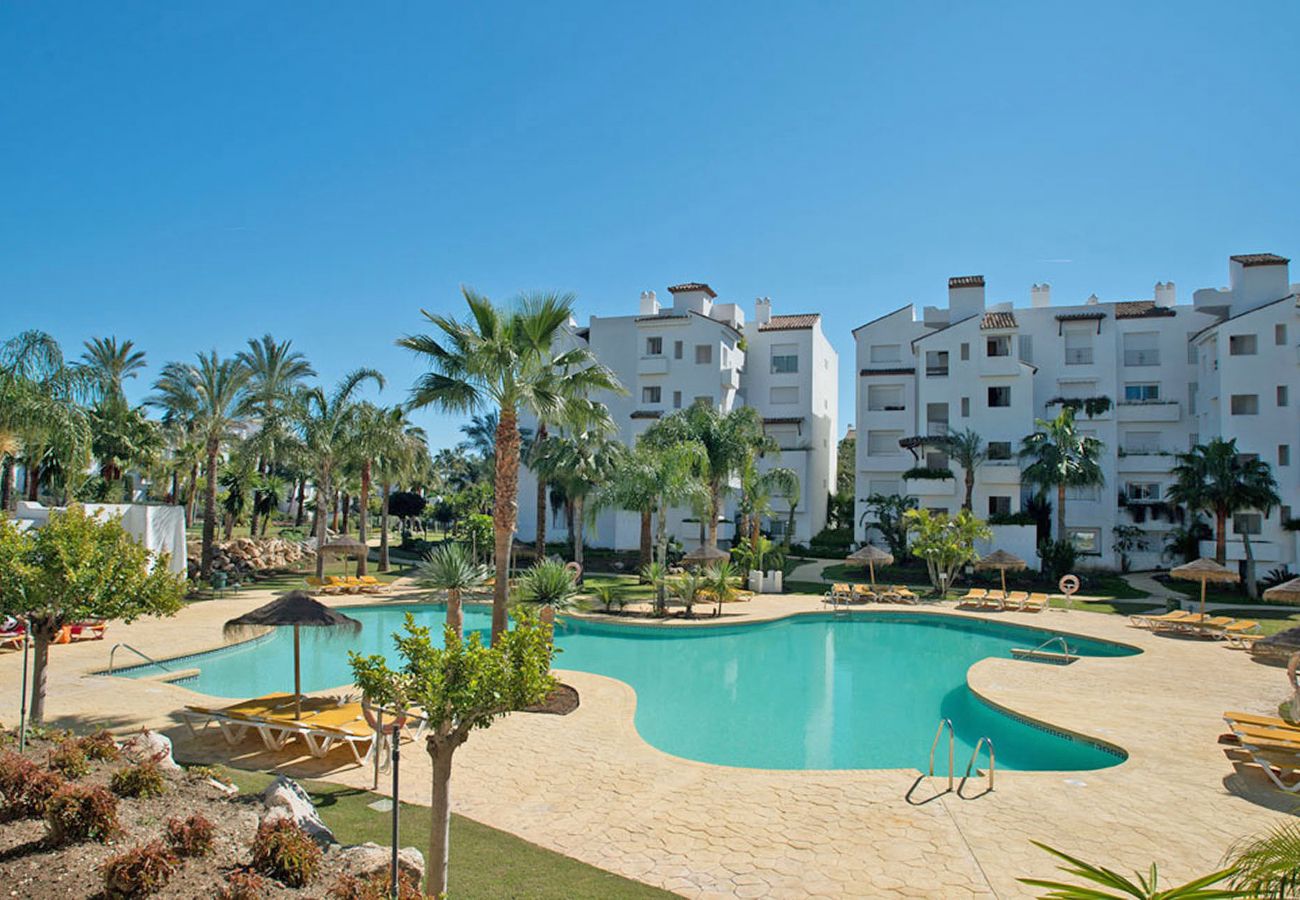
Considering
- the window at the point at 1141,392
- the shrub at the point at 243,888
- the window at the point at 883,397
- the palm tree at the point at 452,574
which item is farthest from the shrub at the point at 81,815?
the window at the point at 1141,392

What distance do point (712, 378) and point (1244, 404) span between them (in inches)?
1061

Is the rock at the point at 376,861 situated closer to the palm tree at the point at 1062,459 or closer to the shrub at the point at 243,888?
the shrub at the point at 243,888

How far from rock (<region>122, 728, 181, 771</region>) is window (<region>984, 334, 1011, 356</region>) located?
41368 mm

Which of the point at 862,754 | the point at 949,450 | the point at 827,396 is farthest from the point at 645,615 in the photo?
the point at 827,396

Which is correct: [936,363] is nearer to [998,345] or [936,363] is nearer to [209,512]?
[998,345]

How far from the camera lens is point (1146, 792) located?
9938mm

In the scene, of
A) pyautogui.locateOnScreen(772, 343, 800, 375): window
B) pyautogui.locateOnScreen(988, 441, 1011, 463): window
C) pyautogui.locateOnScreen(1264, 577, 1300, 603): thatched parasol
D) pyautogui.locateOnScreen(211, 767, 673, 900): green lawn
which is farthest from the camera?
pyautogui.locateOnScreen(772, 343, 800, 375): window

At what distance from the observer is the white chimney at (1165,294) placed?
148 ft

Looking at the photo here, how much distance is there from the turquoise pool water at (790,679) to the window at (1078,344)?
25062 millimetres

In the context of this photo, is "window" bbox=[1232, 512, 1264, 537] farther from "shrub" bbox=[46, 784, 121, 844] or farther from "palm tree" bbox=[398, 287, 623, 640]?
"shrub" bbox=[46, 784, 121, 844]

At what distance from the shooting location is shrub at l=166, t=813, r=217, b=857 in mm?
6609

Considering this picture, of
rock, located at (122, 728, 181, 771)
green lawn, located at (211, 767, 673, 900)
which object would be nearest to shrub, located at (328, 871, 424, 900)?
green lawn, located at (211, 767, 673, 900)

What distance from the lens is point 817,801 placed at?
9508 mm

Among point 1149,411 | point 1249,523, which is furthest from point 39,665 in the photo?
point 1149,411
